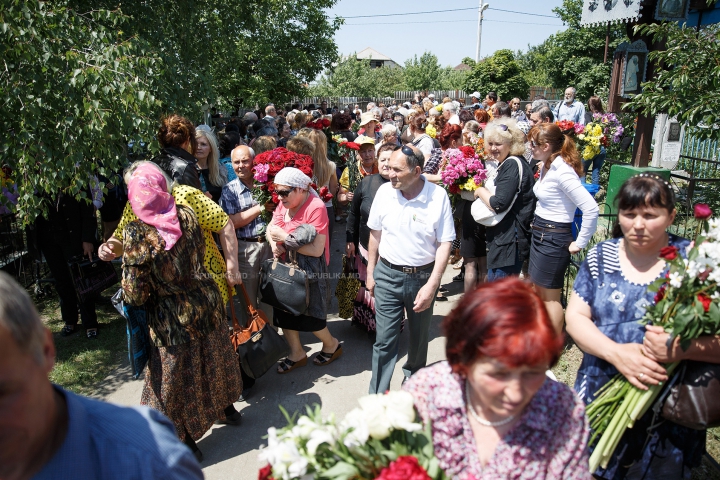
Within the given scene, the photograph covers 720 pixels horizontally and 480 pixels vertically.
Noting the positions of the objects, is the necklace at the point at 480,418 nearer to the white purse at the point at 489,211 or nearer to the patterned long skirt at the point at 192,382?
the patterned long skirt at the point at 192,382

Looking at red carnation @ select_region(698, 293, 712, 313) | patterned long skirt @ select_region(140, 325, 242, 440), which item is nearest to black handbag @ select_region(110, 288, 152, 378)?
patterned long skirt @ select_region(140, 325, 242, 440)

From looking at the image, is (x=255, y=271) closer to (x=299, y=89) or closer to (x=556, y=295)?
(x=556, y=295)

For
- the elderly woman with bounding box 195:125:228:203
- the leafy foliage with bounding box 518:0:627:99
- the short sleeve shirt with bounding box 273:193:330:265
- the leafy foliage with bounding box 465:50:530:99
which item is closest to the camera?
the short sleeve shirt with bounding box 273:193:330:265

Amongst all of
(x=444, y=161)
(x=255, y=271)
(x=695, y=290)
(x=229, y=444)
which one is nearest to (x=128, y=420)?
(x=695, y=290)

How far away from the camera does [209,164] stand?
16.5 ft

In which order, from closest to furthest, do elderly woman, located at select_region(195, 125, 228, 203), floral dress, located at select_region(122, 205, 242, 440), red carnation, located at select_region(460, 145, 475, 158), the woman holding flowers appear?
1. floral dress, located at select_region(122, 205, 242, 440)
2. the woman holding flowers
3. elderly woman, located at select_region(195, 125, 228, 203)
4. red carnation, located at select_region(460, 145, 475, 158)

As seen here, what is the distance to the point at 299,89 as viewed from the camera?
18.7 m

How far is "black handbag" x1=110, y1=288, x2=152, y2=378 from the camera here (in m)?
3.28

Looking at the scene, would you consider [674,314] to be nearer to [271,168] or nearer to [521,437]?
[521,437]

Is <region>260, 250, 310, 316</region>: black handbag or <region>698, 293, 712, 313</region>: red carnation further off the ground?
<region>698, 293, 712, 313</region>: red carnation

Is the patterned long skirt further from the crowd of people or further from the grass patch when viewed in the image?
the grass patch

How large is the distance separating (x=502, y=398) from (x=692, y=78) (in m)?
5.05

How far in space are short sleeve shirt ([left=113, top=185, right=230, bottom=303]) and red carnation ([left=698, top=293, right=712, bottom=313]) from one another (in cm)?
288

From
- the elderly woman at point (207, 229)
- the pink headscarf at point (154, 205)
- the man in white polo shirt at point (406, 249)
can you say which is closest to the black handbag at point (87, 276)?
the elderly woman at point (207, 229)
